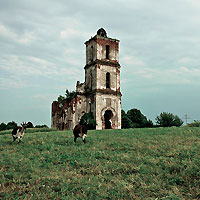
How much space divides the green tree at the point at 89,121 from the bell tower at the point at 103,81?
607 mm

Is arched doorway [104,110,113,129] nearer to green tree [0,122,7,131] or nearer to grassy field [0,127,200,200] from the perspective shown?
green tree [0,122,7,131]

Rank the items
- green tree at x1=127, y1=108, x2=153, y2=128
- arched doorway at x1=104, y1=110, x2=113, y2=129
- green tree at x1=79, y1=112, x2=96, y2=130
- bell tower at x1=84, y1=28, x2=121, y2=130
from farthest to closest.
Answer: green tree at x1=127, y1=108, x2=153, y2=128 < arched doorway at x1=104, y1=110, x2=113, y2=129 < bell tower at x1=84, y1=28, x2=121, y2=130 < green tree at x1=79, y1=112, x2=96, y2=130

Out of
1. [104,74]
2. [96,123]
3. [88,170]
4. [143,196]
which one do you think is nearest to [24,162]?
[88,170]

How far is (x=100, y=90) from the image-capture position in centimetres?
3591

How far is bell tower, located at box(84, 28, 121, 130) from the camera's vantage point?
117ft

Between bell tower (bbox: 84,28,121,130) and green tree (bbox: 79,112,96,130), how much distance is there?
61cm

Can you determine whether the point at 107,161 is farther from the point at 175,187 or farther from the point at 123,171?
the point at 175,187

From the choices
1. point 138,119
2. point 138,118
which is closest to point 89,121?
point 138,119

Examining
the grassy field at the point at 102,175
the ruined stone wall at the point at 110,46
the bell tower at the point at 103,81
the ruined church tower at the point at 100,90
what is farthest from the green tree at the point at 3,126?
the grassy field at the point at 102,175

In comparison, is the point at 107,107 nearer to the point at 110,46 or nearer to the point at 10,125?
the point at 110,46

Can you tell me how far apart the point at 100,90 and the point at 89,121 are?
513 cm

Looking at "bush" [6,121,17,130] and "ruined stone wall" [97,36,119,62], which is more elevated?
"ruined stone wall" [97,36,119,62]

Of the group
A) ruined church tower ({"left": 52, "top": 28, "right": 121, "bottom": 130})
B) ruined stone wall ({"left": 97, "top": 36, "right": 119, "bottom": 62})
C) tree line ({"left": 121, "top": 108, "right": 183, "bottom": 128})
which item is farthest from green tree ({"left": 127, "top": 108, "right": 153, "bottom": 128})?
ruined stone wall ({"left": 97, "top": 36, "right": 119, "bottom": 62})

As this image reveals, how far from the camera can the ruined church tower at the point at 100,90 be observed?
35.9 m
